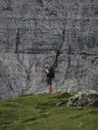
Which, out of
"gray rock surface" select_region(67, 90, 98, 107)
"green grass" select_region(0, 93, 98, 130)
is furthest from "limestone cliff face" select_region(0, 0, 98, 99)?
"gray rock surface" select_region(67, 90, 98, 107)

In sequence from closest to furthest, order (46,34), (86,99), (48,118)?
(48,118) → (86,99) → (46,34)

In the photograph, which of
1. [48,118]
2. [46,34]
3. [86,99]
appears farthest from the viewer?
[46,34]

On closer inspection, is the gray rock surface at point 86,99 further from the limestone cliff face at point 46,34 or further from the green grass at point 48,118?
the limestone cliff face at point 46,34

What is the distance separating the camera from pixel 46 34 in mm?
110688

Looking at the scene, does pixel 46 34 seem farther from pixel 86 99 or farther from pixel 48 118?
pixel 48 118

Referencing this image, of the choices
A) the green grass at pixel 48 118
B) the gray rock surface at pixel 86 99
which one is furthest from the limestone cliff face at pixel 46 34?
the gray rock surface at pixel 86 99

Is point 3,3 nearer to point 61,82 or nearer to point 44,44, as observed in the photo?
point 44,44

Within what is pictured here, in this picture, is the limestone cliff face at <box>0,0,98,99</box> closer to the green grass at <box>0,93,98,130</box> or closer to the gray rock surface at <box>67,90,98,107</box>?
the green grass at <box>0,93,98,130</box>

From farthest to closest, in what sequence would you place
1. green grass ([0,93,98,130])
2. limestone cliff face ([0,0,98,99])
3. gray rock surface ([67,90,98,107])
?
limestone cliff face ([0,0,98,99]), gray rock surface ([67,90,98,107]), green grass ([0,93,98,130])

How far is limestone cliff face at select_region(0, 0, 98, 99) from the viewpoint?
357ft

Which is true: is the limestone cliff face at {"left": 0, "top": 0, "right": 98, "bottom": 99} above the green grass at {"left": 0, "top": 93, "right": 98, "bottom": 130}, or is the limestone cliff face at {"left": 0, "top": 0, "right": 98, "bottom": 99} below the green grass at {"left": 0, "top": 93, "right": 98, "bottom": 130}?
below

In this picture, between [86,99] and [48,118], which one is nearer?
[48,118]

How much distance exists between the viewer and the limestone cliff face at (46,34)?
108812 millimetres

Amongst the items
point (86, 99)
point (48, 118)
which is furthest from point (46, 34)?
point (48, 118)
